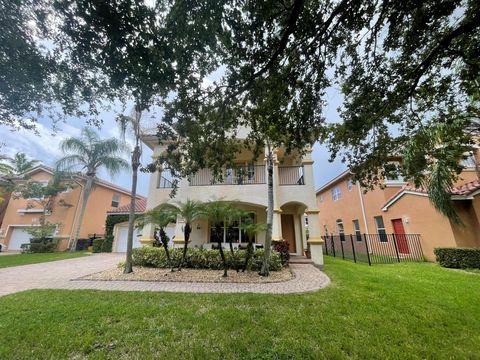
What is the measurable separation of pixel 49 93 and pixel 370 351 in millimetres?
7950

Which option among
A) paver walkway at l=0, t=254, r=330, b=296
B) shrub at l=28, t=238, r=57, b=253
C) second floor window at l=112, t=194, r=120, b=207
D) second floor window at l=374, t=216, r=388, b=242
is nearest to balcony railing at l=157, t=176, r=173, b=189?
paver walkway at l=0, t=254, r=330, b=296

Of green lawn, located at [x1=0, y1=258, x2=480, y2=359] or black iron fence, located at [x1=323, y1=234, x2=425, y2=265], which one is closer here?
green lawn, located at [x1=0, y1=258, x2=480, y2=359]

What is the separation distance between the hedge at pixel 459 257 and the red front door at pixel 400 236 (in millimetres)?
2979

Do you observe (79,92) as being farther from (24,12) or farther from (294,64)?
(294,64)

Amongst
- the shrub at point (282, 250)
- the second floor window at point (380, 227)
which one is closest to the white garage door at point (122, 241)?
the shrub at point (282, 250)

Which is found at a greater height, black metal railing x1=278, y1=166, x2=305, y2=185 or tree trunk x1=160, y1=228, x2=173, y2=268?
black metal railing x1=278, y1=166, x2=305, y2=185

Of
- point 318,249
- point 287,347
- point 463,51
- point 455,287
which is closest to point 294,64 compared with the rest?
point 463,51

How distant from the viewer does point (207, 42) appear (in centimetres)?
426

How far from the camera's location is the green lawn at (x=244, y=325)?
355cm

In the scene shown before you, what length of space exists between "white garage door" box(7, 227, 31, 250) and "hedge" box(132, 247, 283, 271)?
2078 cm

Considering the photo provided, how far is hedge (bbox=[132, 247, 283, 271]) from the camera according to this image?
32.5 ft

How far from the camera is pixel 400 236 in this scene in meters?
15.2

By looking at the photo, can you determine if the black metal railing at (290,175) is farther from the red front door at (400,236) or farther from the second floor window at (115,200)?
the second floor window at (115,200)

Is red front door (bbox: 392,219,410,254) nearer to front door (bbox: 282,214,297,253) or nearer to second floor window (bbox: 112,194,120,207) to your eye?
front door (bbox: 282,214,297,253)
